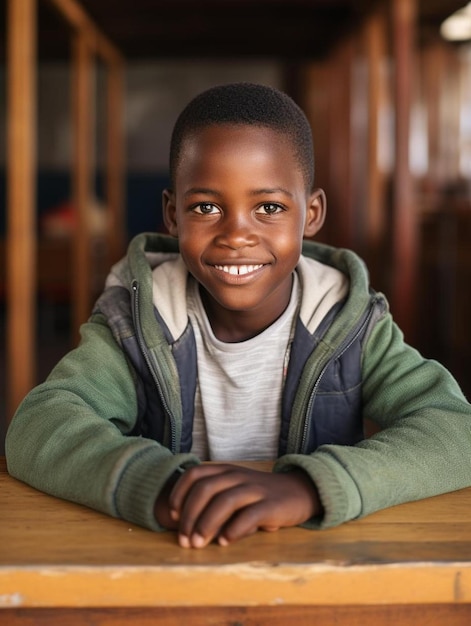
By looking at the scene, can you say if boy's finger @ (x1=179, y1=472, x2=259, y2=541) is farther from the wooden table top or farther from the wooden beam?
the wooden beam

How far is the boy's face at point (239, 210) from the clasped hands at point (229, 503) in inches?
16.3

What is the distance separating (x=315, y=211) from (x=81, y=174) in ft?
→ 13.8

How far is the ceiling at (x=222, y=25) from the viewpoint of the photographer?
5148 mm

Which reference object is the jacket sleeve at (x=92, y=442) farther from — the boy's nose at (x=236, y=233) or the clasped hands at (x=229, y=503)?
the boy's nose at (x=236, y=233)

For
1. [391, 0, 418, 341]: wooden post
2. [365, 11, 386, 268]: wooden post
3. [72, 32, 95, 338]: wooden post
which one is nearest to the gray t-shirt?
[391, 0, 418, 341]: wooden post

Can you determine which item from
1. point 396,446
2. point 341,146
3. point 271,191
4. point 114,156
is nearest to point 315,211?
point 271,191

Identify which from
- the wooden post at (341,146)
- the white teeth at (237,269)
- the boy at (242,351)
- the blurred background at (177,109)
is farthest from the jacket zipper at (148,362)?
the wooden post at (341,146)

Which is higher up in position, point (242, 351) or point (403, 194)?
point (403, 194)

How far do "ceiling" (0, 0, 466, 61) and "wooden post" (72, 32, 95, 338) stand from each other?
0.34 m

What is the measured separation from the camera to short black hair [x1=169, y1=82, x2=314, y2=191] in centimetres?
117

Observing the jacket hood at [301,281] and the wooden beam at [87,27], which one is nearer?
the jacket hood at [301,281]

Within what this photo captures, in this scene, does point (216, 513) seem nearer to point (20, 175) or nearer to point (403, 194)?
point (20, 175)

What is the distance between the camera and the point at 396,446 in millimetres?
911

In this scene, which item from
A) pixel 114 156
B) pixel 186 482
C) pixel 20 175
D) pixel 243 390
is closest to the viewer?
pixel 186 482
